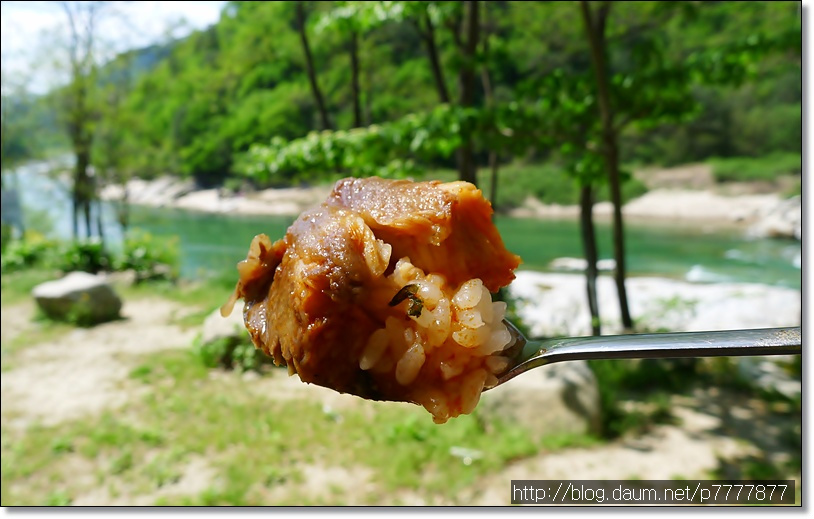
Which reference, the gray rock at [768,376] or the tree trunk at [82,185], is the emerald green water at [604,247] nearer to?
the tree trunk at [82,185]

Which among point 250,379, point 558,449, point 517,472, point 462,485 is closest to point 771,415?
point 558,449

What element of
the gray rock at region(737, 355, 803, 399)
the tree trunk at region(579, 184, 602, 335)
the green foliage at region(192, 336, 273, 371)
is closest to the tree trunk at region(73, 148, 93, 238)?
the green foliage at region(192, 336, 273, 371)

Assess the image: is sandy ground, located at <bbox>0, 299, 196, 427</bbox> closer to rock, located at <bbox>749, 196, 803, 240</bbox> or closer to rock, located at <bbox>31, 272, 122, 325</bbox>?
rock, located at <bbox>31, 272, 122, 325</bbox>

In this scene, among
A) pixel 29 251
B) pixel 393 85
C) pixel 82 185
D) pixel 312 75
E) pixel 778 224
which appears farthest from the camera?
pixel 778 224

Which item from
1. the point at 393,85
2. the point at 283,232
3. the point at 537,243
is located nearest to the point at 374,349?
the point at 283,232

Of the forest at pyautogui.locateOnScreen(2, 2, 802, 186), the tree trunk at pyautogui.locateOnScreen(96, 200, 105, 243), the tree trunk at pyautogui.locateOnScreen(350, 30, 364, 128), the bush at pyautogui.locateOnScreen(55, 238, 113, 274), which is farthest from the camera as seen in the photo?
the tree trunk at pyautogui.locateOnScreen(96, 200, 105, 243)

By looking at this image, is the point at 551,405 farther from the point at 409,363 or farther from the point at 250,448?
the point at 409,363
